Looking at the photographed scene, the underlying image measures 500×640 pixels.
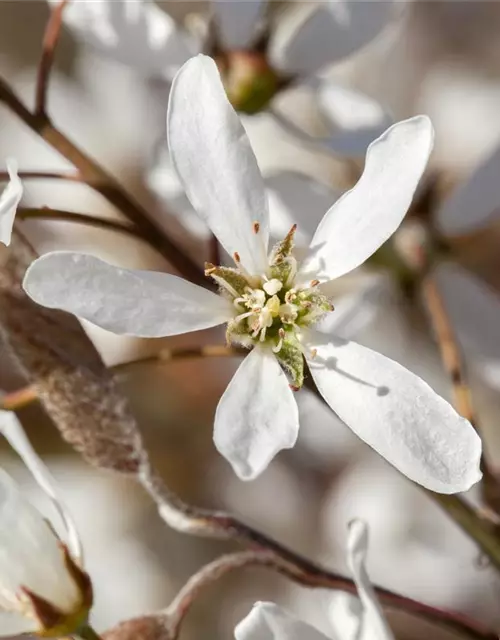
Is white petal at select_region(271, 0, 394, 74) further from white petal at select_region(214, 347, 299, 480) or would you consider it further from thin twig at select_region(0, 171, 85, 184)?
white petal at select_region(214, 347, 299, 480)

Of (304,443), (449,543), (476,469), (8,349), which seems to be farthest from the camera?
(304,443)

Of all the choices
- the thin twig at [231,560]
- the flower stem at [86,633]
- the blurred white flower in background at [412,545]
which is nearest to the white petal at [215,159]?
the thin twig at [231,560]

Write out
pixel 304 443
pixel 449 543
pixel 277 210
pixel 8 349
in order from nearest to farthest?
pixel 8 349 → pixel 277 210 → pixel 449 543 → pixel 304 443

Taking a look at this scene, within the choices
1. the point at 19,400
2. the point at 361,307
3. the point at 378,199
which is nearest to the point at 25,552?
the point at 19,400

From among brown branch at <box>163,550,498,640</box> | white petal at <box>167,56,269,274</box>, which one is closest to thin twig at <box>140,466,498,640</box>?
brown branch at <box>163,550,498,640</box>

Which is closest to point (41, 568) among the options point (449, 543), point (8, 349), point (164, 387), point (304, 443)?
point (8, 349)

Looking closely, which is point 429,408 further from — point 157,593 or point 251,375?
point 157,593

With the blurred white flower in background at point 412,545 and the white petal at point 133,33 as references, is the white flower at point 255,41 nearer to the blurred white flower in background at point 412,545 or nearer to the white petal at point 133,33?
the white petal at point 133,33
